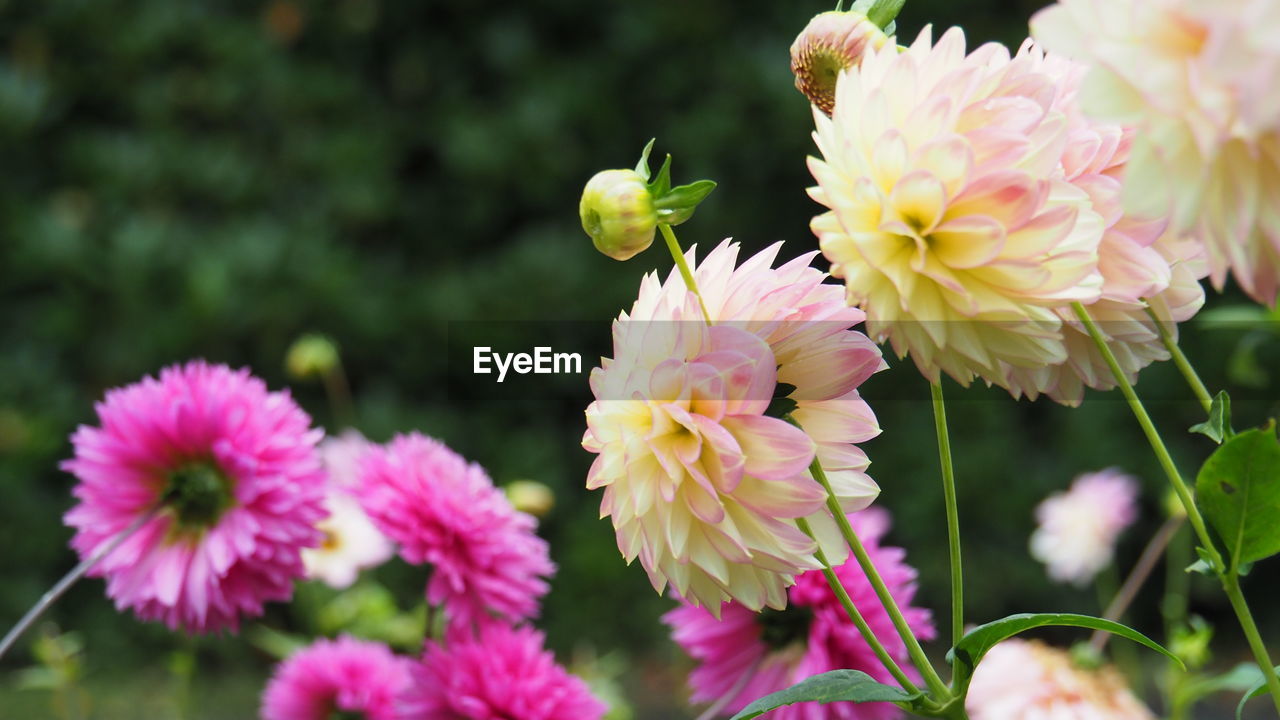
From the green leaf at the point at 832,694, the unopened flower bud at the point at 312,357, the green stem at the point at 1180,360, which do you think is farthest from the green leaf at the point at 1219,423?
the unopened flower bud at the point at 312,357

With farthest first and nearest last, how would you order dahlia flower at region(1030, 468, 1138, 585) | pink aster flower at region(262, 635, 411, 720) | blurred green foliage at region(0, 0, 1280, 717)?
blurred green foliage at region(0, 0, 1280, 717), dahlia flower at region(1030, 468, 1138, 585), pink aster flower at region(262, 635, 411, 720)

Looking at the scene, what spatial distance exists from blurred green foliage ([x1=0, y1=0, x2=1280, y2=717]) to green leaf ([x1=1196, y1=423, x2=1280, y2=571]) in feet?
5.87

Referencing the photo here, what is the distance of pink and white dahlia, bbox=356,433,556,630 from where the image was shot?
48 cm

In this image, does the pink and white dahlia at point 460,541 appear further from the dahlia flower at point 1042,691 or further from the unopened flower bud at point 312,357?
the unopened flower bud at point 312,357

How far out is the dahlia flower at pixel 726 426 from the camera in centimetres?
28

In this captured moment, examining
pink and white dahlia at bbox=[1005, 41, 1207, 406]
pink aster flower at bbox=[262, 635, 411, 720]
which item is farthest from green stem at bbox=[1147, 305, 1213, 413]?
pink aster flower at bbox=[262, 635, 411, 720]

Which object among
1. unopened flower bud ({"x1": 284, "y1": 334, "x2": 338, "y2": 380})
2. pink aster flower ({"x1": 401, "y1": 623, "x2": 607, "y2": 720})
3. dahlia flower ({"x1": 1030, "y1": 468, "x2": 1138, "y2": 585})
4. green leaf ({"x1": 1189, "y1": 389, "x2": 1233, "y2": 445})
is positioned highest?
unopened flower bud ({"x1": 284, "y1": 334, "x2": 338, "y2": 380})

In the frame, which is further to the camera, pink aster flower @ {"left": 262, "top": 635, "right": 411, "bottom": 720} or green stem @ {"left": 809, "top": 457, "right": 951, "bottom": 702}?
pink aster flower @ {"left": 262, "top": 635, "right": 411, "bottom": 720}

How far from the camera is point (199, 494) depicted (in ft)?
1.64

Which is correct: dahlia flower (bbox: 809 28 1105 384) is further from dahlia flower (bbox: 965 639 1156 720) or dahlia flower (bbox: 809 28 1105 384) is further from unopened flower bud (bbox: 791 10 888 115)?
dahlia flower (bbox: 965 639 1156 720)

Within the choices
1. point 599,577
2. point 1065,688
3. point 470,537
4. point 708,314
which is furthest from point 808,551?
point 599,577

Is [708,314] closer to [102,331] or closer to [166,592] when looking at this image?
[166,592]

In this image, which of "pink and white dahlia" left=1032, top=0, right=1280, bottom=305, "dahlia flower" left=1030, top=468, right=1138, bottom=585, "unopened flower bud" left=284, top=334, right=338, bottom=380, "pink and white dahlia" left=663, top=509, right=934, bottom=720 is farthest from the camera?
"dahlia flower" left=1030, top=468, right=1138, bottom=585

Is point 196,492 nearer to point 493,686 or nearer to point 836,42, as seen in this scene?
point 493,686
